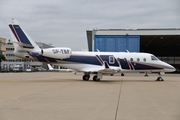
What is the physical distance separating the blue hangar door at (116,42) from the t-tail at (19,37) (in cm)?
2476

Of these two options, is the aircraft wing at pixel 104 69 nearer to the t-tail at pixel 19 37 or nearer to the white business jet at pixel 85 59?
the white business jet at pixel 85 59

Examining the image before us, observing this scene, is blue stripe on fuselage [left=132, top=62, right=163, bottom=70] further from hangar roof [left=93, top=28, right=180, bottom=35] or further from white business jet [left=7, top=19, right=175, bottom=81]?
hangar roof [left=93, top=28, right=180, bottom=35]

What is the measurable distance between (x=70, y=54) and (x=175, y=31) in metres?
27.3

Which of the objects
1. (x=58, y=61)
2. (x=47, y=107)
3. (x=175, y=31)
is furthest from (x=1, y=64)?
(x=47, y=107)

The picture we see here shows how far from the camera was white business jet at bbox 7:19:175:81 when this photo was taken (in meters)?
21.3

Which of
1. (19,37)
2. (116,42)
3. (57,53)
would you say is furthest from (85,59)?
(116,42)

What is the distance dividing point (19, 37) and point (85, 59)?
650 cm

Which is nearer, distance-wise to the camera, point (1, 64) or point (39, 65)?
point (1, 64)

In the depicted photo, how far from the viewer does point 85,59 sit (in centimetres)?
2344

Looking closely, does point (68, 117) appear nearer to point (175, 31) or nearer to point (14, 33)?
point (14, 33)

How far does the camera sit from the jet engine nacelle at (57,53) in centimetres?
2217

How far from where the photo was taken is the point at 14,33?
21.2m

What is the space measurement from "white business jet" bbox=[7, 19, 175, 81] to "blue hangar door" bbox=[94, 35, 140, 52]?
20259 mm

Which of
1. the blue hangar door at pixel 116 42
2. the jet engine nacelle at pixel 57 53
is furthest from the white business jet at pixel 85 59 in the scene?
the blue hangar door at pixel 116 42
